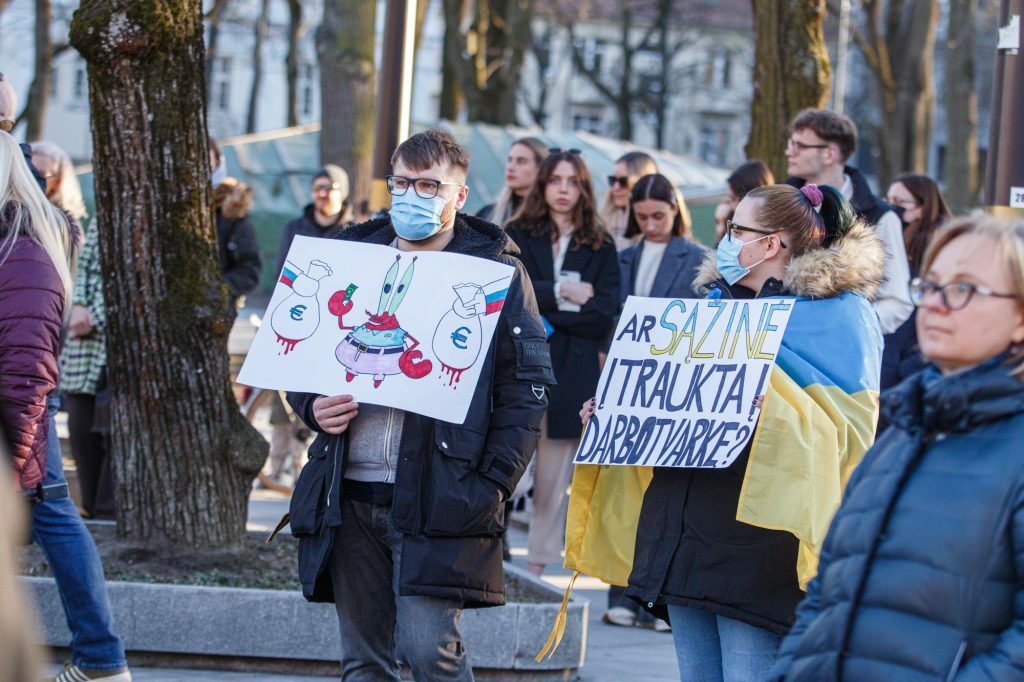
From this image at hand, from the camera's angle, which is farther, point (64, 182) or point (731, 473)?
point (64, 182)

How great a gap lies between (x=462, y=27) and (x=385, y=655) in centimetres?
2182

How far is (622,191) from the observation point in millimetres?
8508

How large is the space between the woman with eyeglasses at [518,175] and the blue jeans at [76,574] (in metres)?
3.40

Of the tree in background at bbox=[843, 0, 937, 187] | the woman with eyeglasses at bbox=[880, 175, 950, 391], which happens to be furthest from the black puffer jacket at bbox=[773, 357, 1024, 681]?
the tree in background at bbox=[843, 0, 937, 187]

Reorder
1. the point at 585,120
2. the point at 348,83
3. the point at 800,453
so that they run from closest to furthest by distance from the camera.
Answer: the point at 800,453 → the point at 348,83 → the point at 585,120

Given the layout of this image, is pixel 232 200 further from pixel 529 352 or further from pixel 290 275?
pixel 529 352

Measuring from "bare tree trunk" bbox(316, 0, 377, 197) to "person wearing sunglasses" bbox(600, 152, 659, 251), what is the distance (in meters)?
9.08

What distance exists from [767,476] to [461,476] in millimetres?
852

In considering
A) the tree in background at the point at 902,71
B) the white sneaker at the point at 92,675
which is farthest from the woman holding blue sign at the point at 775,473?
the tree in background at the point at 902,71

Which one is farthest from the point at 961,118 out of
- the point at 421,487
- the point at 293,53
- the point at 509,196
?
the point at 421,487

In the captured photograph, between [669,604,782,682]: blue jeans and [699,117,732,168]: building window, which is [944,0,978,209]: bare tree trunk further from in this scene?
[699,117,732,168]: building window

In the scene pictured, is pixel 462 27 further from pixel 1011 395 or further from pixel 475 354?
pixel 1011 395

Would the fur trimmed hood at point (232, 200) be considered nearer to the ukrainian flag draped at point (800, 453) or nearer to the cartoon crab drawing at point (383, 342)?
the cartoon crab drawing at point (383, 342)

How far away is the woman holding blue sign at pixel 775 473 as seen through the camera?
4.03 metres
